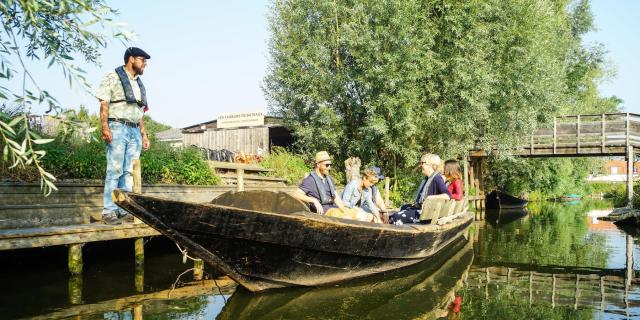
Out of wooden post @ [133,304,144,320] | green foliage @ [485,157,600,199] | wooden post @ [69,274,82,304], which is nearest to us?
wooden post @ [133,304,144,320]

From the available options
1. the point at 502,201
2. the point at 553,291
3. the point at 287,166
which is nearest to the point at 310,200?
the point at 553,291

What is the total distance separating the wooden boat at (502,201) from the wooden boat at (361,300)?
1939 centimetres

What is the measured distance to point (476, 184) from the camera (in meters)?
22.8

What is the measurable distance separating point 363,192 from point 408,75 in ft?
24.9

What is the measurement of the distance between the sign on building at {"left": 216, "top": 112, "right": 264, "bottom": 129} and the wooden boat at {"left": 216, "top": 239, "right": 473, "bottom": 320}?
13.4m

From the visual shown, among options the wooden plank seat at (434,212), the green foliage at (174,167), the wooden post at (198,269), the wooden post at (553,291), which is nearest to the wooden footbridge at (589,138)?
the green foliage at (174,167)

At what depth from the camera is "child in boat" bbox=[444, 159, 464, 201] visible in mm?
8500

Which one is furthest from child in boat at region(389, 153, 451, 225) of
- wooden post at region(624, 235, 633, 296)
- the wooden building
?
the wooden building

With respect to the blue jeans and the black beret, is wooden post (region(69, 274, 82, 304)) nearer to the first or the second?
the blue jeans

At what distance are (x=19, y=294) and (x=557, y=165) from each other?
85.8 feet

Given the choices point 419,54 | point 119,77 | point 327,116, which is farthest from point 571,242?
point 119,77

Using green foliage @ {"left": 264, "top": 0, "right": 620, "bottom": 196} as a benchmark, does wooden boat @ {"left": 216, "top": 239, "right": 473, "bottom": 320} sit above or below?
below

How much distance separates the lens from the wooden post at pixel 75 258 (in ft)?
19.9

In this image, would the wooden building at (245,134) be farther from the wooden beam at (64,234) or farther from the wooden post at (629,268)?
the wooden beam at (64,234)
